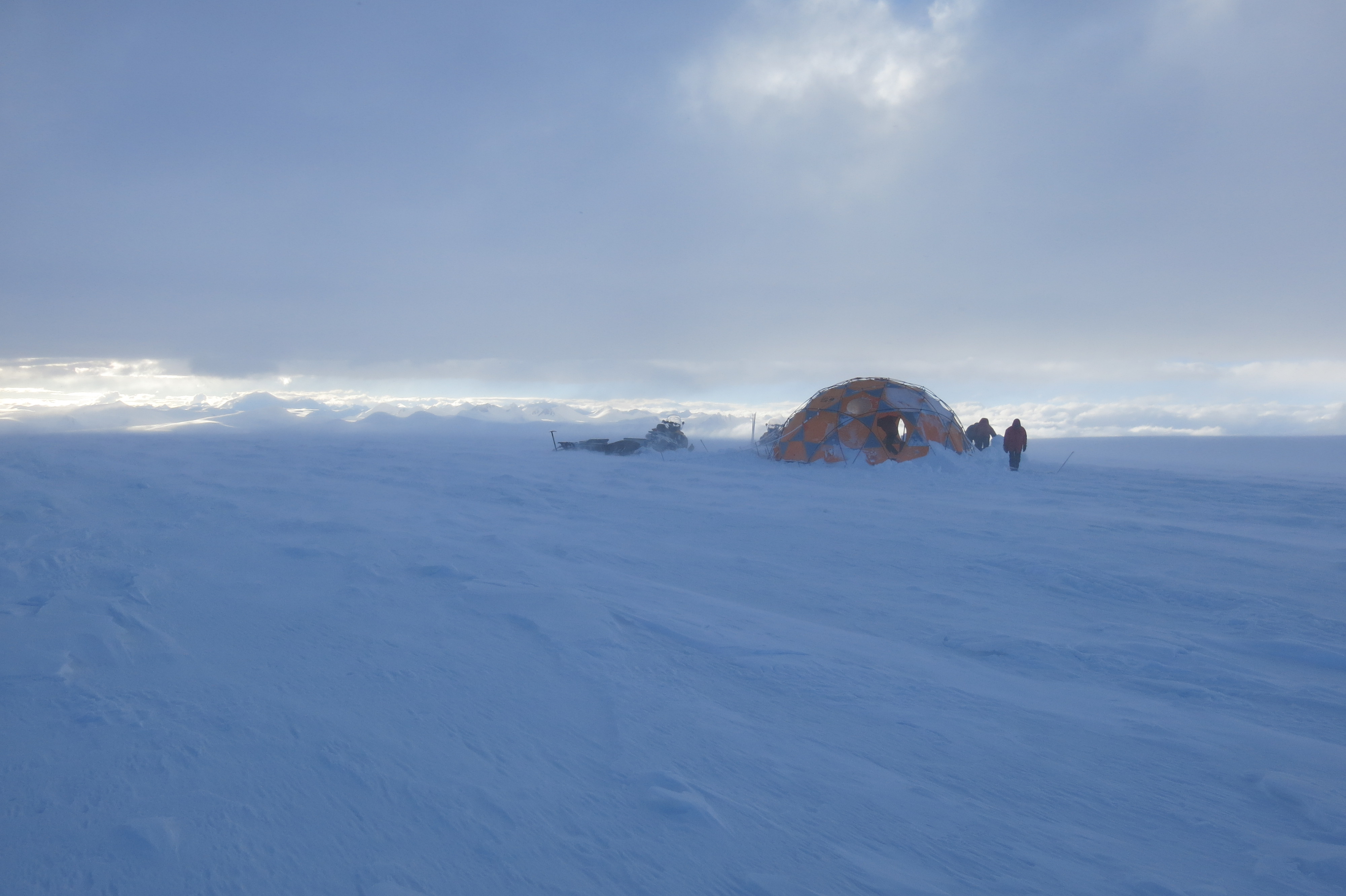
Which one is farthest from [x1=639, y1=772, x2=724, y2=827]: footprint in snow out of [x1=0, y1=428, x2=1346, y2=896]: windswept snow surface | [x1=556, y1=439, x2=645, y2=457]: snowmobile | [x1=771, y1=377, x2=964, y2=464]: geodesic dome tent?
[x1=556, y1=439, x2=645, y2=457]: snowmobile

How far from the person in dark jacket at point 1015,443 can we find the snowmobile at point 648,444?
8.24 meters

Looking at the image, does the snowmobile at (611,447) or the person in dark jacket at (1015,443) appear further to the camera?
the snowmobile at (611,447)

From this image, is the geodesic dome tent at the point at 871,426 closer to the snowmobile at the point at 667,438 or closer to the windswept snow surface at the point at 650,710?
the snowmobile at the point at 667,438

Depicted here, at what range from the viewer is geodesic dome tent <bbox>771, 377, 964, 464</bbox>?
16.6 meters

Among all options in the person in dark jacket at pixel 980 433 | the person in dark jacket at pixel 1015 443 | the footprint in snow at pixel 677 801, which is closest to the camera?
the footprint in snow at pixel 677 801

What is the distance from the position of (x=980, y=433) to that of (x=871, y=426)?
387 centimetres

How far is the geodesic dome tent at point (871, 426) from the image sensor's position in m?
16.6

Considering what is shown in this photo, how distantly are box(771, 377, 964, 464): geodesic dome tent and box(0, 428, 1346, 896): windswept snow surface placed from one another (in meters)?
9.42

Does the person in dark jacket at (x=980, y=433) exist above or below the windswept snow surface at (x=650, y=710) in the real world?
above

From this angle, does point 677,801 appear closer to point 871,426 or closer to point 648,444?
point 871,426

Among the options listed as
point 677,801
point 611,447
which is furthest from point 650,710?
point 611,447

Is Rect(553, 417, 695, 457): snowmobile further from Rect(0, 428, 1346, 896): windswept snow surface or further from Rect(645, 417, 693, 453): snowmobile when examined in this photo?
Rect(0, 428, 1346, 896): windswept snow surface

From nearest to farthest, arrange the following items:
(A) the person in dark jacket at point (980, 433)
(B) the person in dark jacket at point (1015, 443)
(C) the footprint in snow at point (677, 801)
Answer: (C) the footprint in snow at point (677, 801) < (B) the person in dark jacket at point (1015, 443) < (A) the person in dark jacket at point (980, 433)

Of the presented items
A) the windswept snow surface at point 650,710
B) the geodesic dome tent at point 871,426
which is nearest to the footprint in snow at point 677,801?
the windswept snow surface at point 650,710
